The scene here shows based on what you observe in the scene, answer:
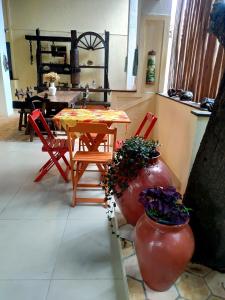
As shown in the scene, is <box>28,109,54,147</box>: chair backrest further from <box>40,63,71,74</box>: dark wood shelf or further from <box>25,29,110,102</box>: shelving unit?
<box>40,63,71,74</box>: dark wood shelf

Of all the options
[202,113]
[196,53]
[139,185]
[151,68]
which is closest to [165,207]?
[139,185]

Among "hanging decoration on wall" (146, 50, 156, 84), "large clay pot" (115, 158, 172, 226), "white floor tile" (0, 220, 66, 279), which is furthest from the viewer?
"hanging decoration on wall" (146, 50, 156, 84)

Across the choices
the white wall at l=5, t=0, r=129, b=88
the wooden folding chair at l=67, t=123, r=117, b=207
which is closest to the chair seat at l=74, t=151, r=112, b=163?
the wooden folding chair at l=67, t=123, r=117, b=207

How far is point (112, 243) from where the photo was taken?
6.42 feet

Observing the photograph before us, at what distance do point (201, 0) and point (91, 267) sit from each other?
3.05 metres

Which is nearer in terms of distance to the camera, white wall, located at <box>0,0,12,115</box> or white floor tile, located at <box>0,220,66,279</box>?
white floor tile, located at <box>0,220,66,279</box>

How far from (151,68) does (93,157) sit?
87.5 inches

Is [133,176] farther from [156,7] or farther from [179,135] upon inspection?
[156,7]

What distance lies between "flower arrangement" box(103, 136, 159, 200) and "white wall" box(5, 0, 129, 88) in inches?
281

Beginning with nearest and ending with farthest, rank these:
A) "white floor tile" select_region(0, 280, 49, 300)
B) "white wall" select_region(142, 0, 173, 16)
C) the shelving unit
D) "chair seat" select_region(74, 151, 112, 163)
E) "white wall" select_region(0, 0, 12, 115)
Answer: "white floor tile" select_region(0, 280, 49, 300) < "chair seat" select_region(74, 151, 112, 163) < "white wall" select_region(142, 0, 173, 16) < "white wall" select_region(0, 0, 12, 115) < the shelving unit

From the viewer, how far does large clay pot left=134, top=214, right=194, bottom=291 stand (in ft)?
4.06

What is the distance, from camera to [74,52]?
7.45m

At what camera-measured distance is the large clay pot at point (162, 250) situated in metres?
1.24

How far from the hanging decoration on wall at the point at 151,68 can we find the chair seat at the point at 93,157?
78.4 inches
